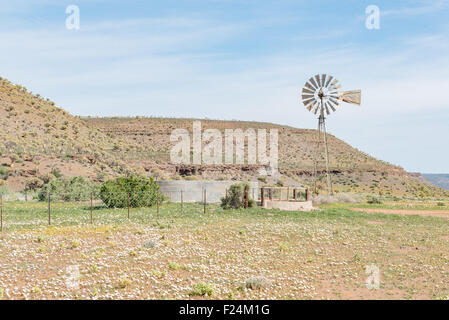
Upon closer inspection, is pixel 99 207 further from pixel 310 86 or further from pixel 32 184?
pixel 310 86

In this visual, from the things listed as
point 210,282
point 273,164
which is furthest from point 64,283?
point 273,164

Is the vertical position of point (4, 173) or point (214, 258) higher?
point (4, 173)

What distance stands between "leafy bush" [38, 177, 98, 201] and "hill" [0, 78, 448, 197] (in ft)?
24.6

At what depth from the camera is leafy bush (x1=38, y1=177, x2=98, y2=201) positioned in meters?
37.9

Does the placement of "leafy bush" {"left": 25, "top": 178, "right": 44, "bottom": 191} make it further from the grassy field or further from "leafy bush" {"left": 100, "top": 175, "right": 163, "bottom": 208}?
the grassy field

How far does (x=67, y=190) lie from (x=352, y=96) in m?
25.8

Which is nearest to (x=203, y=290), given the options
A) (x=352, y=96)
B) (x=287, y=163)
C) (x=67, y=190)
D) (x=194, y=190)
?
(x=194, y=190)

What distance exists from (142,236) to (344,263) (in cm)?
817

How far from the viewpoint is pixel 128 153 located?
248 feet

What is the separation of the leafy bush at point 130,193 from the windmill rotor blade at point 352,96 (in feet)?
63.8

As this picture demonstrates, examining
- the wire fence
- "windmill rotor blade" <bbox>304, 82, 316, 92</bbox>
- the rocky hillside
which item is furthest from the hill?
"windmill rotor blade" <bbox>304, 82, 316, 92</bbox>

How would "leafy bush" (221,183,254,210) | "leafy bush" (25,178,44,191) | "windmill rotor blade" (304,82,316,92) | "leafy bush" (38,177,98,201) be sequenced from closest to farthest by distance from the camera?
"leafy bush" (221,183,254,210)
"leafy bush" (38,177,98,201)
"windmill rotor blade" (304,82,316,92)
"leafy bush" (25,178,44,191)

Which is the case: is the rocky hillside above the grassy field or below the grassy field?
above
